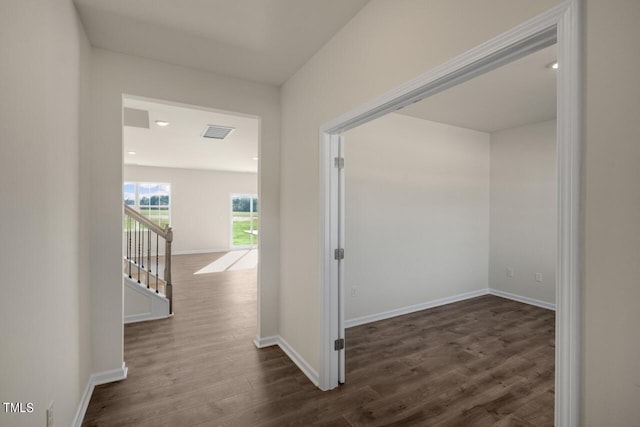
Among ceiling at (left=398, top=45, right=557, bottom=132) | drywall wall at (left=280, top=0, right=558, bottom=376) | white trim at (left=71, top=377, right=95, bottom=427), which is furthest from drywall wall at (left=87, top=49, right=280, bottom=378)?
ceiling at (left=398, top=45, right=557, bottom=132)

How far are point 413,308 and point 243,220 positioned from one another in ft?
25.9

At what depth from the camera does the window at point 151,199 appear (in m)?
9.01

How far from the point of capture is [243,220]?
35.5ft

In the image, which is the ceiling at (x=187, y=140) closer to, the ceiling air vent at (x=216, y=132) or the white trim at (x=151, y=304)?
the ceiling air vent at (x=216, y=132)

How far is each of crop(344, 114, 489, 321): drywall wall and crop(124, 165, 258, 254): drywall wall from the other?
752cm

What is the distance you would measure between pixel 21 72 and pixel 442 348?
3.64 metres

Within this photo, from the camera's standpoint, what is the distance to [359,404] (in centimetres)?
216

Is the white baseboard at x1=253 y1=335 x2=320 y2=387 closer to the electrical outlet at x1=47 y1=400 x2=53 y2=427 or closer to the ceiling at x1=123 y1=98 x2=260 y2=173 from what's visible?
the electrical outlet at x1=47 y1=400 x2=53 y2=427

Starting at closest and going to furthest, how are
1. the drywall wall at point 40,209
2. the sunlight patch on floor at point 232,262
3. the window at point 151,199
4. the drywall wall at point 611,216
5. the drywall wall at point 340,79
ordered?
the drywall wall at point 611,216 → the drywall wall at point 40,209 → the drywall wall at point 340,79 → the sunlight patch on floor at point 232,262 → the window at point 151,199

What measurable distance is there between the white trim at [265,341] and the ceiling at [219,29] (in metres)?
2.66

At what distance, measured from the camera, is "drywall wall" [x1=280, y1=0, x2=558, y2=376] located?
4.26 feet

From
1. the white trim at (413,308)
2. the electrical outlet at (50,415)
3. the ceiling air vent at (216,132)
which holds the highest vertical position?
the ceiling air vent at (216,132)

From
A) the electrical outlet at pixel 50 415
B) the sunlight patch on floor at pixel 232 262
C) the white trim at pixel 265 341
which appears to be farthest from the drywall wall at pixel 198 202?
the electrical outlet at pixel 50 415

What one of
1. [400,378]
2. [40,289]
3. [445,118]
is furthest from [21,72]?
[445,118]
